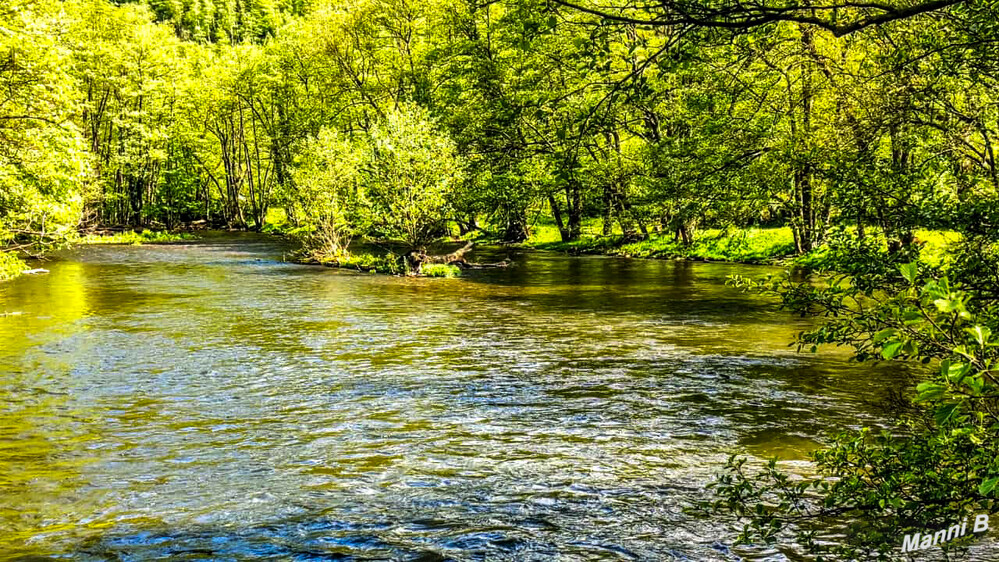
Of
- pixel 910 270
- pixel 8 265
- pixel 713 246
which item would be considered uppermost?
pixel 8 265

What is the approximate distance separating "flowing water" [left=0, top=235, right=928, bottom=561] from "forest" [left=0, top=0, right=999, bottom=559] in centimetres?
171

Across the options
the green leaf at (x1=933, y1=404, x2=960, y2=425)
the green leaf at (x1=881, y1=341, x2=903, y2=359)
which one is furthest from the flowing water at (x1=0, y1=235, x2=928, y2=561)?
the green leaf at (x1=881, y1=341, x2=903, y2=359)

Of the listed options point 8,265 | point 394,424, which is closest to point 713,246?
point 394,424

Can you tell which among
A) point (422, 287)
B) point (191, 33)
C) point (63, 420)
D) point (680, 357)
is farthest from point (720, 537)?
point (191, 33)

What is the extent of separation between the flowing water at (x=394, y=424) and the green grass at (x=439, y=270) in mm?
10834

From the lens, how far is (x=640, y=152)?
44656mm

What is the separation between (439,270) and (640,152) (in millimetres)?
16156

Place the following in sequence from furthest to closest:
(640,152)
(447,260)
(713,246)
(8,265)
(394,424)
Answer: (640,152) → (713,246) → (447,260) → (8,265) → (394,424)

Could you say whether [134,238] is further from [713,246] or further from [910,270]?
[910,270]

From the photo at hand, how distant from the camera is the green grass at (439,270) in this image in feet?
118
